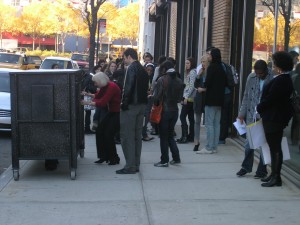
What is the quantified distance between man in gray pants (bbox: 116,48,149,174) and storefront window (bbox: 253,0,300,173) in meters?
2.22

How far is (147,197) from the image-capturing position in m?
6.66

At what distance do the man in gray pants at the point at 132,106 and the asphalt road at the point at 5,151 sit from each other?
2359mm

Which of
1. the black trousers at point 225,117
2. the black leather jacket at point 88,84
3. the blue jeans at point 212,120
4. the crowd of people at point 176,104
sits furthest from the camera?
the black leather jacket at point 88,84

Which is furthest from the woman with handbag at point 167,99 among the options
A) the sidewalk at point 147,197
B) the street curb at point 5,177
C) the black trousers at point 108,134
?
the street curb at point 5,177

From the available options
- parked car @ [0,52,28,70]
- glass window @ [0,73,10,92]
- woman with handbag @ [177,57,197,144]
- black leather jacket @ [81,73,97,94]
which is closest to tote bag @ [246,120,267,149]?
woman with handbag @ [177,57,197,144]

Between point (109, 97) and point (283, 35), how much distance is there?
10.1 feet

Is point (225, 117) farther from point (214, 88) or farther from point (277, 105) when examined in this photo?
point (277, 105)

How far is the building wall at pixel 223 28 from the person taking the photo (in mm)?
11836

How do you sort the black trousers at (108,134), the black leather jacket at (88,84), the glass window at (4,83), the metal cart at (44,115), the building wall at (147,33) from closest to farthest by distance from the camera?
the metal cart at (44,115)
the black trousers at (108,134)
the black leather jacket at (88,84)
the glass window at (4,83)
the building wall at (147,33)

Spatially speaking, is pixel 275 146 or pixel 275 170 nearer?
pixel 275 146

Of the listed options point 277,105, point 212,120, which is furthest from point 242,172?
point 212,120

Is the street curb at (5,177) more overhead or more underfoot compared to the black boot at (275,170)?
more underfoot

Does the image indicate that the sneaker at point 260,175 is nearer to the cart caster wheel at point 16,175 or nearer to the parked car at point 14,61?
the cart caster wheel at point 16,175

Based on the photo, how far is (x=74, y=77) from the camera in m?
7.51
